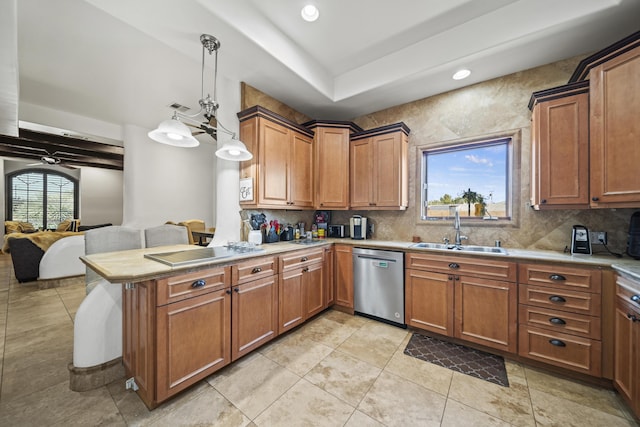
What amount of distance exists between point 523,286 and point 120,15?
13.0 ft

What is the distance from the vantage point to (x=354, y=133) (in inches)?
133

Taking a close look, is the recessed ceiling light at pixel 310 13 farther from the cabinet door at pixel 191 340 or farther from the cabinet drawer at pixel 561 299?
the cabinet drawer at pixel 561 299

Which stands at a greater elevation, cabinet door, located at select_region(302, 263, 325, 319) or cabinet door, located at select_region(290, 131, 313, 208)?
cabinet door, located at select_region(290, 131, 313, 208)

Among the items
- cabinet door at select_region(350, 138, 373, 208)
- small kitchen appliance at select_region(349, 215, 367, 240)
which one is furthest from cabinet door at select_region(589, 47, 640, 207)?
small kitchen appliance at select_region(349, 215, 367, 240)

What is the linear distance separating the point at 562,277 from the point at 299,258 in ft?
7.37

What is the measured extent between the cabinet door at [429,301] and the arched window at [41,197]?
39.0 ft

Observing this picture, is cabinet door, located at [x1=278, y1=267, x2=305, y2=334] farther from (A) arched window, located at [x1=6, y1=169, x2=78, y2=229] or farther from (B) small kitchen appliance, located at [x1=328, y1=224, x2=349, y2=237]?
(A) arched window, located at [x1=6, y1=169, x2=78, y2=229]

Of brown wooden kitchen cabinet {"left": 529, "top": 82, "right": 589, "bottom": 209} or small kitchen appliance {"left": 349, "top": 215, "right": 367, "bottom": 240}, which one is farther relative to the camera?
small kitchen appliance {"left": 349, "top": 215, "right": 367, "bottom": 240}

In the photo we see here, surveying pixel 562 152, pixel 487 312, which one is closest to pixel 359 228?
pixel 487 312

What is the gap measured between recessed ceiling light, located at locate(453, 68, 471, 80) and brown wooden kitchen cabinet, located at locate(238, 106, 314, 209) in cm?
181

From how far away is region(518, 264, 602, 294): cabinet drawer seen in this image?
5.65 ft

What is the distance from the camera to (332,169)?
10.6ft

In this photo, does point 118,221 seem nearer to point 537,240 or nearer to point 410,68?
point 410,68

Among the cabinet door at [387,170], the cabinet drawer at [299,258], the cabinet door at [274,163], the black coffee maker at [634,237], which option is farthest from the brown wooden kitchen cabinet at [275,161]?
the black coffee maker at [634,237]
